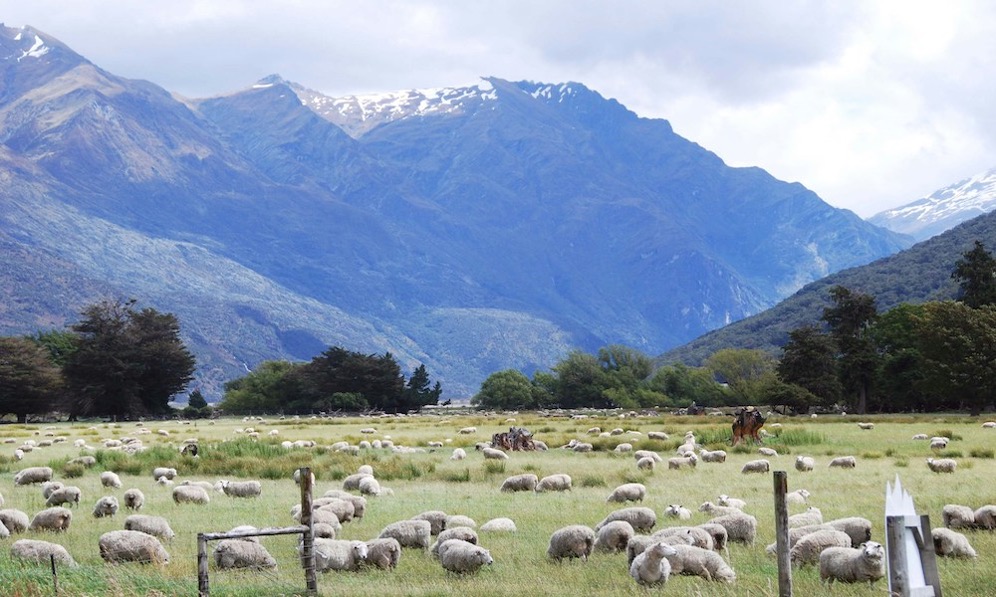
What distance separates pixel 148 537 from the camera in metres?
13.8

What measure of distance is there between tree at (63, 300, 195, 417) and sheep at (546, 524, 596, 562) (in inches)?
3451

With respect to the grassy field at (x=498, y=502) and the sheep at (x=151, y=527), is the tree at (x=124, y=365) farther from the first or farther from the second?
the sheep at (x=151, y=527)

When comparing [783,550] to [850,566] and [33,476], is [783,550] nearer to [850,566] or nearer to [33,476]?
[850,566]

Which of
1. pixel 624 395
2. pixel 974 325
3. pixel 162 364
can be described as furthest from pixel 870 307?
pixel 162 364

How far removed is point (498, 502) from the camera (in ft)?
62.5

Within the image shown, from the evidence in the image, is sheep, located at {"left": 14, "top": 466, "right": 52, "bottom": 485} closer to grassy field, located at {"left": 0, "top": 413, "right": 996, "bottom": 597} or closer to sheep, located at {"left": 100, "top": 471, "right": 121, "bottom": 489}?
grassy field, located at {"left": 0, "top": 413, "right": 996, "bottom": 597}

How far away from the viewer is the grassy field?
11672mm

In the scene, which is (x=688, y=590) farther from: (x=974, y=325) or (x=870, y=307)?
(x=870, y=307)

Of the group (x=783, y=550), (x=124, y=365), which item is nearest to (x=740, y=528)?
(x=783, y=550)

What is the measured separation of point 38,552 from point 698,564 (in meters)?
8.09

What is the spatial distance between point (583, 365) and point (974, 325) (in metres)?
60.9

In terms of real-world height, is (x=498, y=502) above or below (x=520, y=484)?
Result: below

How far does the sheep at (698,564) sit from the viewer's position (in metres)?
11.8

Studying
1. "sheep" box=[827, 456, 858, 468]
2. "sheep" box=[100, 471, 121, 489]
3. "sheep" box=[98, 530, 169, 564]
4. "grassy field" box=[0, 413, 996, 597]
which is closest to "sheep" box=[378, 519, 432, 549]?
"grassy field" box=[0, 413, 996, 597]
